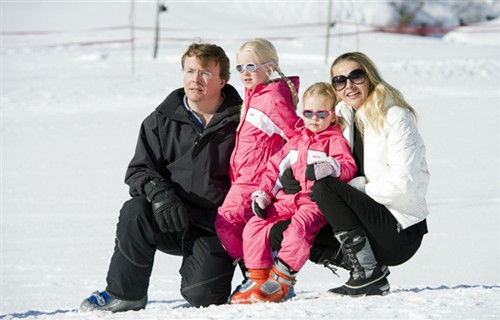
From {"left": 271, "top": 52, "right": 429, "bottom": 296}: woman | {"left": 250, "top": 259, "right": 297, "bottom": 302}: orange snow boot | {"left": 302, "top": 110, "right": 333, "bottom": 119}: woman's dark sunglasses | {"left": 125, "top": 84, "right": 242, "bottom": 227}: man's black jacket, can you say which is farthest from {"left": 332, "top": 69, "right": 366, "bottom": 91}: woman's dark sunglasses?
{"left": 250, "top": 259, "right": 297, "bottom": 302}: orange snow boot

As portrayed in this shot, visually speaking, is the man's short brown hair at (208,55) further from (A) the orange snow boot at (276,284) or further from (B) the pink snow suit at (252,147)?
(A) the orange snow boot at (276,284)

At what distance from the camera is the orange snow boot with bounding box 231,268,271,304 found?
3.11m

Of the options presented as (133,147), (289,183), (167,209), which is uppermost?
(289,183)

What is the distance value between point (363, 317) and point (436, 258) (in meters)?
2.62

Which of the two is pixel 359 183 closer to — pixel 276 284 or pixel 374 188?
pixel 374 188

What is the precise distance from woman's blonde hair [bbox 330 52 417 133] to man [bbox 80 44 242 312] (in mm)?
633

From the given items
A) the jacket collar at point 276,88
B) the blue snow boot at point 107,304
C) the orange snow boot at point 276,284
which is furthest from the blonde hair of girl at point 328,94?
the blue snow boot at point 107,304

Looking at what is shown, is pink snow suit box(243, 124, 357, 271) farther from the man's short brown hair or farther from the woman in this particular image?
the man's short brown hair

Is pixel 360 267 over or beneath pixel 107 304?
over

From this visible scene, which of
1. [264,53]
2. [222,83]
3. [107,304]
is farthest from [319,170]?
[107,304]

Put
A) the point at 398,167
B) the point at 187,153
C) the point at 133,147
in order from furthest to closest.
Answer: the point at 133,147 < the point at 187,153 < the point at 398,167

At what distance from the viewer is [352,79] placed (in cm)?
313

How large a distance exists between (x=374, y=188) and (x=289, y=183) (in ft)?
1.21

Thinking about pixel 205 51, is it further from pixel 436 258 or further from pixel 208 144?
pixel 436 258
